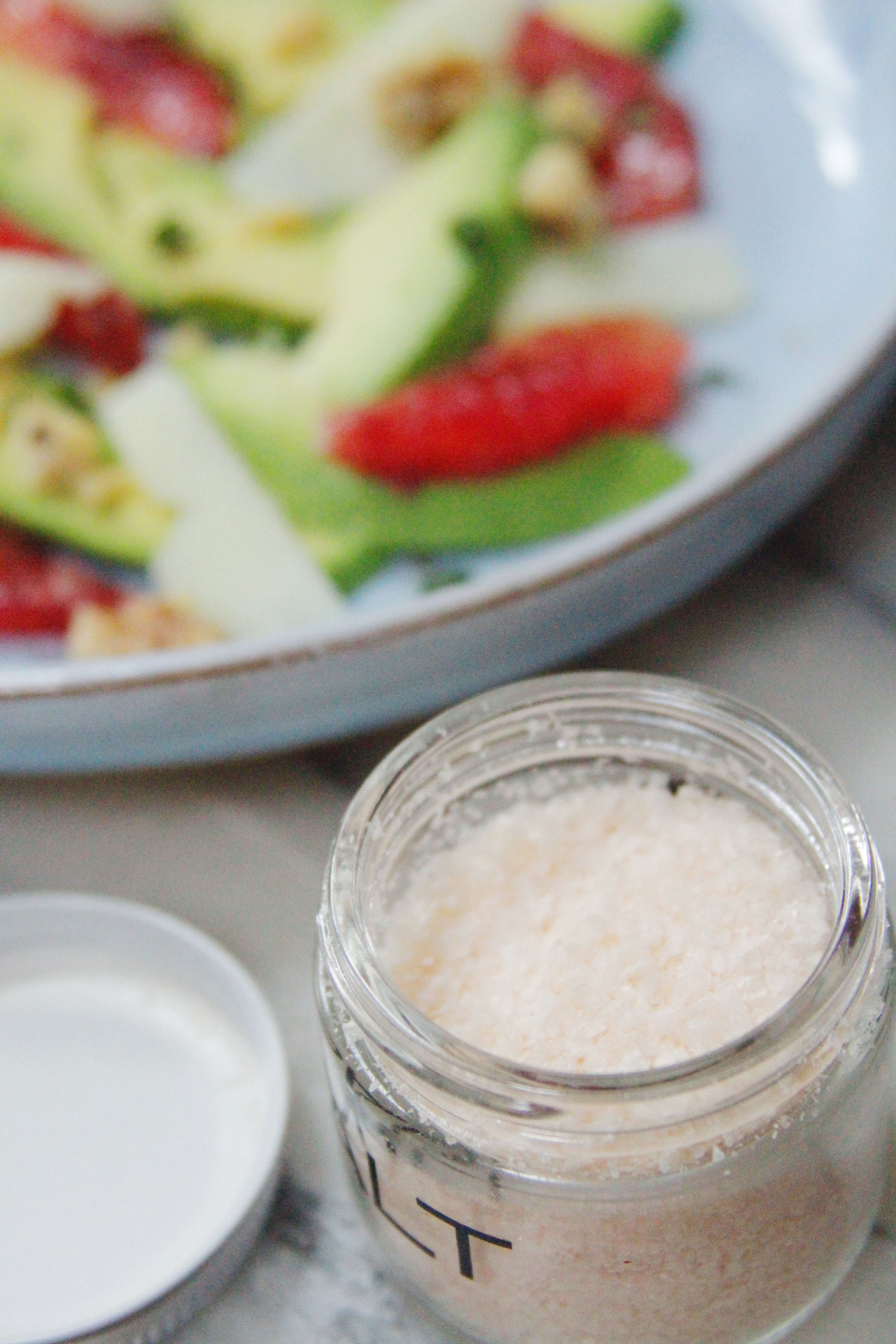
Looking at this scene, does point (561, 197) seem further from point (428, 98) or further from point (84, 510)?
point (84, 510)

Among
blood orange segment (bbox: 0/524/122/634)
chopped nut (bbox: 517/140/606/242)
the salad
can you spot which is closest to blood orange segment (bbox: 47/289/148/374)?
the salad

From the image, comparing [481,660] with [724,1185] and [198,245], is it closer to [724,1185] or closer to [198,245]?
[724,1185]

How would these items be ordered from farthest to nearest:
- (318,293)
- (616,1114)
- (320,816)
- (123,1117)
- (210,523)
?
(318,293) < (210,523) < (320,816) < (123,1117) < (616,1114)

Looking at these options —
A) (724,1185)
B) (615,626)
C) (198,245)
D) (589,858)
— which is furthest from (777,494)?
(198,245)

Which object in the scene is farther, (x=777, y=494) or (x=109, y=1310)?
(x=777, y=494)

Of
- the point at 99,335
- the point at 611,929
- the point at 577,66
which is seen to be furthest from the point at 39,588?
the point at 577,66

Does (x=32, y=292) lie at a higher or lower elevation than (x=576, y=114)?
lower

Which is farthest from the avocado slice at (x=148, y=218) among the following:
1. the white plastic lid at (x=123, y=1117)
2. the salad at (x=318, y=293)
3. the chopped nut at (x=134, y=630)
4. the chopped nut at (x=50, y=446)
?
the white plastic lid at (x=123, y=1117)
